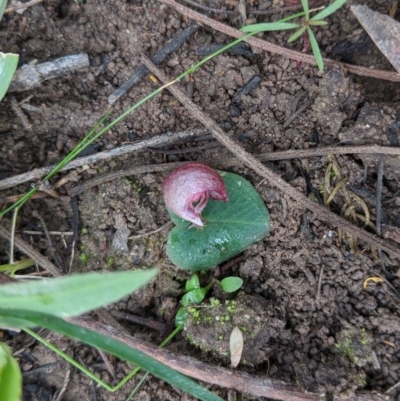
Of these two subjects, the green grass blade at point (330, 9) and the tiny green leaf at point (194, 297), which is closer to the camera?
the green grass blade at point (330, 9)

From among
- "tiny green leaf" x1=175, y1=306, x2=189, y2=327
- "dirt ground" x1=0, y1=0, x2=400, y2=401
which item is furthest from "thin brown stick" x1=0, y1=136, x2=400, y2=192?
"tiny green leaf" x1=175, y1=306, x2=189, y2=327

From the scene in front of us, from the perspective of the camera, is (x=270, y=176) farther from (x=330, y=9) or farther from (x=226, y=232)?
(x=330, y=9)

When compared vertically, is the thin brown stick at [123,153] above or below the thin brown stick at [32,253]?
above

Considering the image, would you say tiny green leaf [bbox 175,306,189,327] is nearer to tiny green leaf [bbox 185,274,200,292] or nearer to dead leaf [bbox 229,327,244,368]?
tiny green leaf [bbox 185,274,200,292]

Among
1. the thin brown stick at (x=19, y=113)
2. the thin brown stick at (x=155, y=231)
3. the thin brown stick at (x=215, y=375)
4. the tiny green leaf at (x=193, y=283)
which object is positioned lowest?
the thin brown stick at (x=215, y=375)

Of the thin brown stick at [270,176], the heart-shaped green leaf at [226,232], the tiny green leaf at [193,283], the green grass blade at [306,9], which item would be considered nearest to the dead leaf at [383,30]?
the green grass blade at [306,9]

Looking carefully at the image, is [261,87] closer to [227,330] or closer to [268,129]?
[268,129]

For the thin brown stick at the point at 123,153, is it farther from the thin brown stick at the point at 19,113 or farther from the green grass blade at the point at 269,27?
→ the green grass blade at the point at 269,27
